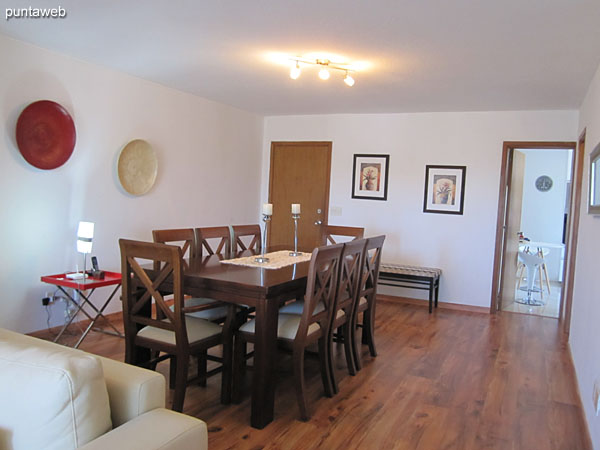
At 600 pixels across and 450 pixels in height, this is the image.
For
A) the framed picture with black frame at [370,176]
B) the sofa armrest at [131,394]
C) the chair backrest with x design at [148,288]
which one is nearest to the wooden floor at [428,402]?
the chair backrest with x design at [148,288]

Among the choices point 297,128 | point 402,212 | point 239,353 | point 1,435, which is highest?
point 297,128

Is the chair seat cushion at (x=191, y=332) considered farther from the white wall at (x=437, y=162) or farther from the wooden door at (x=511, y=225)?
the wooden door at (x=511, y=225)

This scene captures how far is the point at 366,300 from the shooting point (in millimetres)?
3789

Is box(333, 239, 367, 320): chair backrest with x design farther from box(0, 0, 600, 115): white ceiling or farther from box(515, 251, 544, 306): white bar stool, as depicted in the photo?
box(515, 251, 544, 306): white bar stool

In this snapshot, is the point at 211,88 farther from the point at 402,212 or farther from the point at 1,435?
the point at 1,435

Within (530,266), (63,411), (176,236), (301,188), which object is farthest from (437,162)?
(63,411)

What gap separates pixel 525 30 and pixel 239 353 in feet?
8.25

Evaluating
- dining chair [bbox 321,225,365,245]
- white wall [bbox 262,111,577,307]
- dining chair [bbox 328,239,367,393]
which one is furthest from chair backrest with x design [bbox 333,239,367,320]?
white wall [bbox 262,111,577,307]

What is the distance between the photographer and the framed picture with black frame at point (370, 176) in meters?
5.94

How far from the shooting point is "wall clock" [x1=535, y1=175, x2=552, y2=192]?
849 cm

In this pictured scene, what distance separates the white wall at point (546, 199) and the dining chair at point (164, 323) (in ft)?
24.0

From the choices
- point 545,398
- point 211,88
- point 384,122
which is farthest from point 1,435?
point 384,122

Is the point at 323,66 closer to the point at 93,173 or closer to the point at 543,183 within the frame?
the point at 93,173

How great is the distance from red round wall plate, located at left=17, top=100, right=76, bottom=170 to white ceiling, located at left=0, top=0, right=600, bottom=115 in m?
0.48
